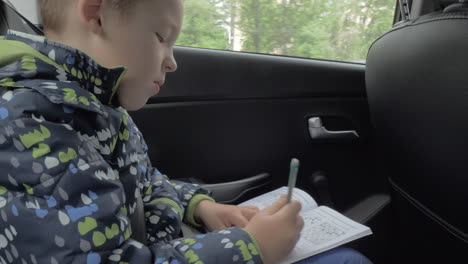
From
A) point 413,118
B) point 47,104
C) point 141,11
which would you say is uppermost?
point 141,11

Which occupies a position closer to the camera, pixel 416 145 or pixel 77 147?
pixel 77 147

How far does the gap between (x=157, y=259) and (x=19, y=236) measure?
0.63 feet

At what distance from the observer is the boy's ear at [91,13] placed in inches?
25.8

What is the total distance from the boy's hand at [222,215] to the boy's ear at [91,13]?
0.45 meters

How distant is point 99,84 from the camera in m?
0.68

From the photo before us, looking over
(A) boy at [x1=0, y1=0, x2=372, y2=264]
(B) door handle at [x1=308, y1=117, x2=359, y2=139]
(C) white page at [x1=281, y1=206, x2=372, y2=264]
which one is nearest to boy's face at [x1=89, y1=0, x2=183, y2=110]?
(A) boy at [x1=0, y1=0, x2=372, y2=264]

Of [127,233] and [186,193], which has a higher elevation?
[127,233]

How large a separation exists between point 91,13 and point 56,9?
6 cm

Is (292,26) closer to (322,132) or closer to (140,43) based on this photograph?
(322,132)

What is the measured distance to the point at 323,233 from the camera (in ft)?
2.89

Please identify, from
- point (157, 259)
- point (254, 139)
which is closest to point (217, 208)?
point (157, 259)

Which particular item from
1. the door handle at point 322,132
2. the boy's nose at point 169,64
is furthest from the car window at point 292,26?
the boy's nose at point 169,64

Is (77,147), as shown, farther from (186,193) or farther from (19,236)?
(186,193)

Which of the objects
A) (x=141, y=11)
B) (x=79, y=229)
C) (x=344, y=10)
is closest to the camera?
(x=79, y=229)
